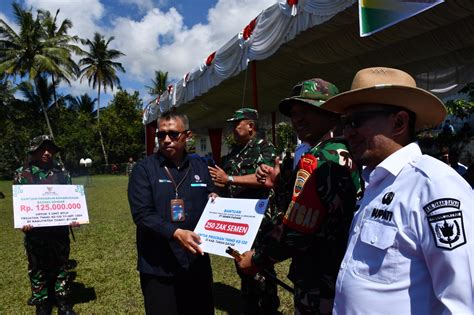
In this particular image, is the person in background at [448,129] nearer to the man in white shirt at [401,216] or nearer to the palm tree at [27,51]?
the man in white shirt at [401,216]

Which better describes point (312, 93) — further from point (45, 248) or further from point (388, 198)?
point (45, 248)

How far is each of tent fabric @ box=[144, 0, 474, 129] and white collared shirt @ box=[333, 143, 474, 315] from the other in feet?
8.95

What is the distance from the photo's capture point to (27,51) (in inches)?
1220

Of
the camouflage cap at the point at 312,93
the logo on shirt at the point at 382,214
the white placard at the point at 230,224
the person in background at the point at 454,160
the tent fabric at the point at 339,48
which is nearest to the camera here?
the logo on shirt at the point at 382,214

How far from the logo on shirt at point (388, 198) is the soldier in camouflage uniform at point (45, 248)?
3499 millimetres

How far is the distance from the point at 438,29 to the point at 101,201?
12040 mm

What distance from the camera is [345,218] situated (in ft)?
5.28

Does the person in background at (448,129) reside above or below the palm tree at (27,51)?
below

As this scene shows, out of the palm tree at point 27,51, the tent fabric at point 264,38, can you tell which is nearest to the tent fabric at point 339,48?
the tent fabric at point 264,38

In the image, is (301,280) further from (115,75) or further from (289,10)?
(115,75)

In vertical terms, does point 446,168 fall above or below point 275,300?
above

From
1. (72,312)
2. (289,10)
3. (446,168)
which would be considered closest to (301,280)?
(446,168)

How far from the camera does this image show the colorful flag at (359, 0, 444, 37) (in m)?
2.97

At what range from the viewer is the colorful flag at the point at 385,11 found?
2.97m
